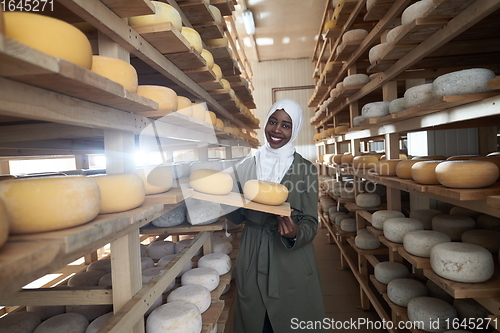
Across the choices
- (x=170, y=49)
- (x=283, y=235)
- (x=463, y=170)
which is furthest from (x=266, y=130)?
(x=463, y=170)

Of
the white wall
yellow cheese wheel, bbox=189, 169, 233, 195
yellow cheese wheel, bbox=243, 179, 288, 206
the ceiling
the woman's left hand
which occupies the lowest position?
the woman's left hand

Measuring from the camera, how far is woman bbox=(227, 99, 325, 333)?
1.65 meters

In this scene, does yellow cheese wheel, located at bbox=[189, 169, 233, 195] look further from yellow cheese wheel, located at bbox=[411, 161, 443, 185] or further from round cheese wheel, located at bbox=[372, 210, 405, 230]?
round cheese wheel, located at bbox=[372, 210, 405, 230]

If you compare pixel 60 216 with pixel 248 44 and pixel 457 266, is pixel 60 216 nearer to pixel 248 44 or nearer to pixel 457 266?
pixel 457 266

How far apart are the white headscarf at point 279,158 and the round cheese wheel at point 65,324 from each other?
1130 millimetres

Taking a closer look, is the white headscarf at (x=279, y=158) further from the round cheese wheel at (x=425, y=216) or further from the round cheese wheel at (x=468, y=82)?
the round cheese wheel at (x=425, y=216)

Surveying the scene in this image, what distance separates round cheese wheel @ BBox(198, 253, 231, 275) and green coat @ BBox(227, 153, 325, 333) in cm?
23

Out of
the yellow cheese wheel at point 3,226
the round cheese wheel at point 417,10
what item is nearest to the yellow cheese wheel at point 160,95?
the yellow cheese wheel at point 3,226

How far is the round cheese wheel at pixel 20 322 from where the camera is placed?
1216 millimetres

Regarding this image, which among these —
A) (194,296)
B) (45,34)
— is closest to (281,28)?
(194,296)

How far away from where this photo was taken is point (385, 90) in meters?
2.46

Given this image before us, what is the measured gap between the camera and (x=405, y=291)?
6.52ft

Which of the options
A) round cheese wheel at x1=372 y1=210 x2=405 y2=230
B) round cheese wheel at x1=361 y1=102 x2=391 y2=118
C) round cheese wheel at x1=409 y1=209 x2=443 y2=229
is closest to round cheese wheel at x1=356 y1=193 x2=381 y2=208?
round cheese wheel at x1=372 y1=210 x2=405 y2=230

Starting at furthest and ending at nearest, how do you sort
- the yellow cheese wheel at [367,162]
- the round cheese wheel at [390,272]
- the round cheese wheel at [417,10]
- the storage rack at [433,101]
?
1. the yellow cheese wheel at [367,162]
2. the round cheese wheel at [390,272]
3. the round cheese wheel at [417,10]
4. the storage rack at [433,101]
